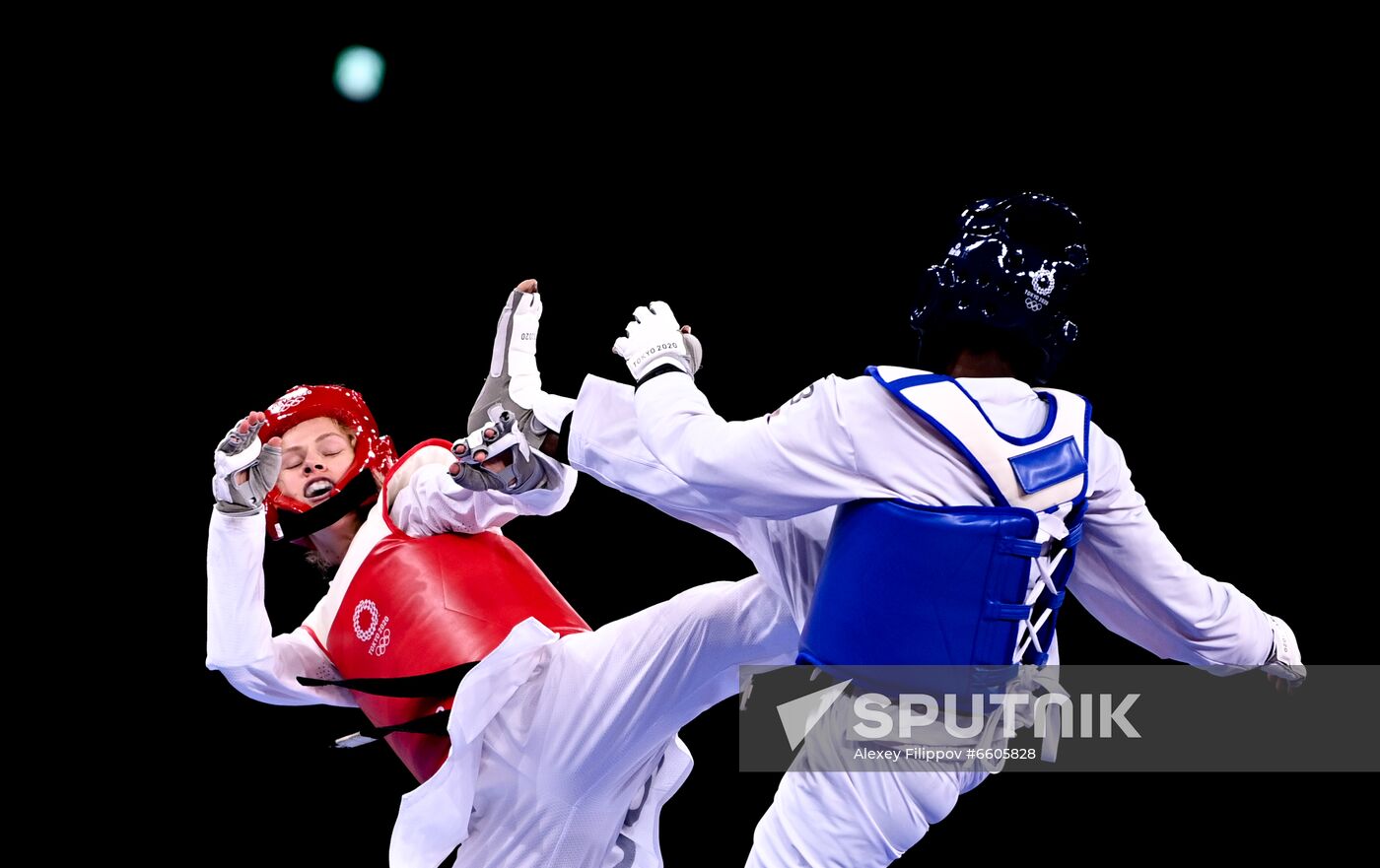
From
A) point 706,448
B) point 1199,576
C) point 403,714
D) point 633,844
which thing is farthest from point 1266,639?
point 403,714

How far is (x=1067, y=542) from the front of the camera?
2.93m

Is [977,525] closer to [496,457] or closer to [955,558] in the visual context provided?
[955,558]

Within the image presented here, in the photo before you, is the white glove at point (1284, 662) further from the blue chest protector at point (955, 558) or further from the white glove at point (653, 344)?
the white glove at point (653, 344)

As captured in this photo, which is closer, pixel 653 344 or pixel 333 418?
pixel 653 344

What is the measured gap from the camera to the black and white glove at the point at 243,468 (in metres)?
3.43

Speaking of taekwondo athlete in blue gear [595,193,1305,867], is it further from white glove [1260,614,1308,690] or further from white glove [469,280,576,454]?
white glove [469,280,576,454]

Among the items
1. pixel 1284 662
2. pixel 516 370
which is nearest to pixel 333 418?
pixel 516 370

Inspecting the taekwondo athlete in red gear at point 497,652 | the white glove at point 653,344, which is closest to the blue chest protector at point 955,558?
the white glove at point 653,344

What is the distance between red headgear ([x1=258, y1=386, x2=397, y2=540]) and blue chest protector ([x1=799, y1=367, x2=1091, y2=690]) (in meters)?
1.45

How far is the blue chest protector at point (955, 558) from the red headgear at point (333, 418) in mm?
1452

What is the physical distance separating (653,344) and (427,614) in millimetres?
942

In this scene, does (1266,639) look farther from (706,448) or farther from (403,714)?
(403,714)

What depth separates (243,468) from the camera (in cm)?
345

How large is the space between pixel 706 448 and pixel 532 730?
100 cm
